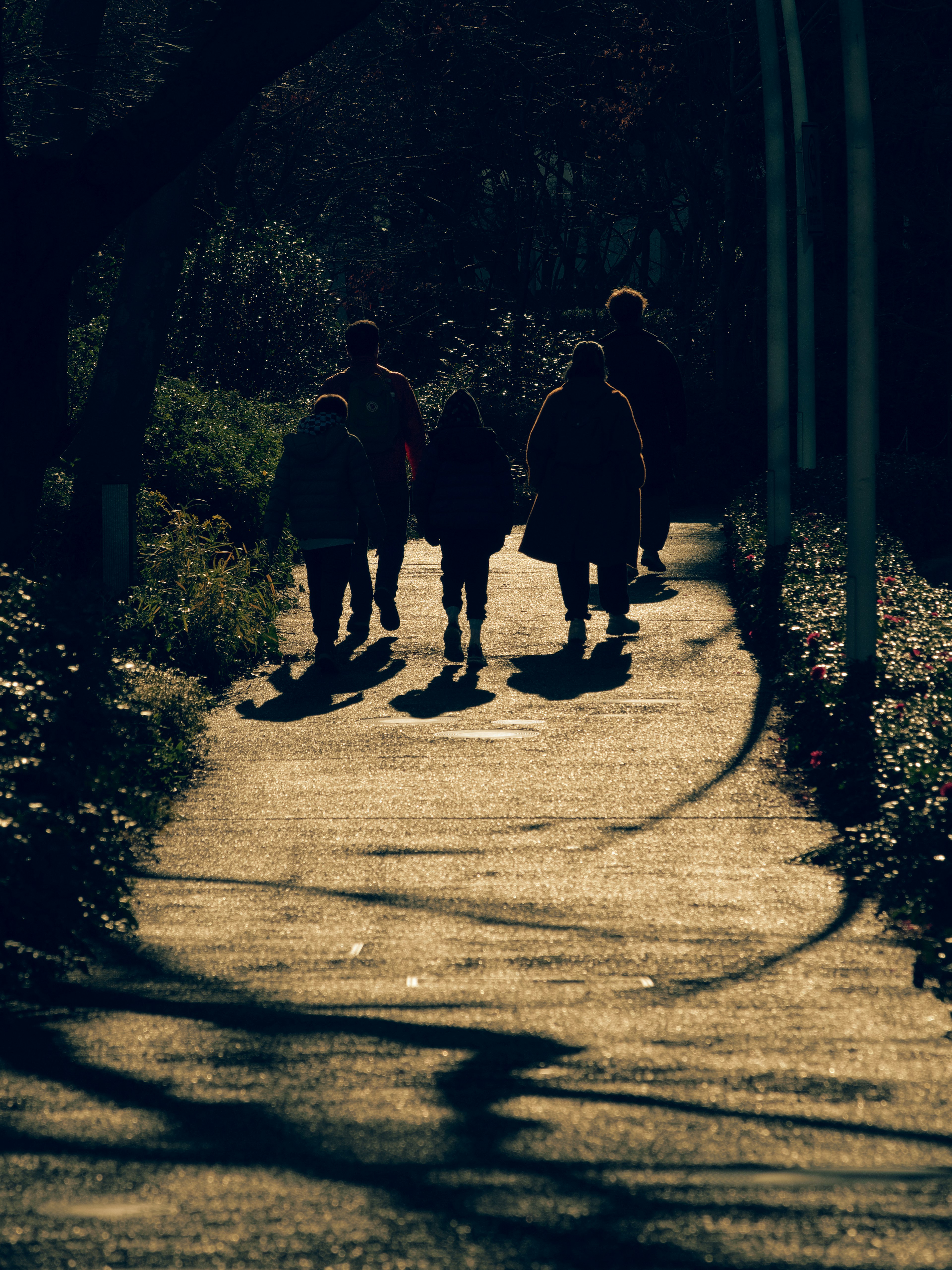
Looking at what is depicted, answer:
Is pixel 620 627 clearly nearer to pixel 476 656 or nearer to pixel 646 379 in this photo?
pixel 476 656

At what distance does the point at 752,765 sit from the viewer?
7016mm

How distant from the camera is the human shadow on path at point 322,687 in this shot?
8.40 metres

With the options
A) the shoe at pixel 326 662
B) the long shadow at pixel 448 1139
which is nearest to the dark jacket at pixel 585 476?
the shoe at pixel 326 662

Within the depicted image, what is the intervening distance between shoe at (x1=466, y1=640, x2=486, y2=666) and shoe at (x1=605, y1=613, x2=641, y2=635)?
1095 mm

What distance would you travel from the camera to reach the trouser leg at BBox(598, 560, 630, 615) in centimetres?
1012

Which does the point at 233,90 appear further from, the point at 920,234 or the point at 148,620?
the point at 920,234

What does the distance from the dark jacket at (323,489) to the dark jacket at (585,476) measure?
1076mm

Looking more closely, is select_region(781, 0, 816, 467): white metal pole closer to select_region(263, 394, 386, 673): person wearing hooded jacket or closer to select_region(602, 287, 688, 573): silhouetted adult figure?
select_region(602, 287, 688, 573): silhouetted adult figure

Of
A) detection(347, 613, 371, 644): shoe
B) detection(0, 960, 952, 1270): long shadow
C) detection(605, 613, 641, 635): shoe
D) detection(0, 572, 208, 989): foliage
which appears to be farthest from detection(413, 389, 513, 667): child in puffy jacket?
detection(0, 960, 952, 1270): long shadow

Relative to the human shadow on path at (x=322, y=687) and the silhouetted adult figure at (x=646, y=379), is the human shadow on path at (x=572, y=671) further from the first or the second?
the silhouetted adult figure at (x=646, y=379)

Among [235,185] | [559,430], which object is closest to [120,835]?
[559,430]

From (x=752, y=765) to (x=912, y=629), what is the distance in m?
1.38

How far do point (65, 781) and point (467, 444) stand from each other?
5033 millimetres

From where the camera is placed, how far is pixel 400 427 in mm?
10508
